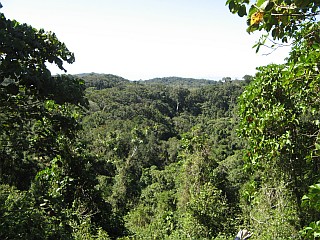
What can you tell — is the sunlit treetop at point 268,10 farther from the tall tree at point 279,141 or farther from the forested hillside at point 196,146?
the tall tree at point 279,141

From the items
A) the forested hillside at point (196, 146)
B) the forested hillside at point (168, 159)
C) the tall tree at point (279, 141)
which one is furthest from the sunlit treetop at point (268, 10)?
the forested hillside at point (168, 159)

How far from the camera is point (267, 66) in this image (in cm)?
418

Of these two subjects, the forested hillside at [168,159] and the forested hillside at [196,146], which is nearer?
the forested hillside at [196,146]

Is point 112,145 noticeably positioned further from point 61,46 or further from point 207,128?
point 61,46

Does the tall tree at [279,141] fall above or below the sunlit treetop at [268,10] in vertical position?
below

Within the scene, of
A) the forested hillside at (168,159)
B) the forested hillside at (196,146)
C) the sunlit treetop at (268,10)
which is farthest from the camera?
the forested hillside at (168,159)

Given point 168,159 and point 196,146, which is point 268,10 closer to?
point 196,146

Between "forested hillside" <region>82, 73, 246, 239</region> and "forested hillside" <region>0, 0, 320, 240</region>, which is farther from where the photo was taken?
"forested hillside" <region>82, 73, 246, 239</region>

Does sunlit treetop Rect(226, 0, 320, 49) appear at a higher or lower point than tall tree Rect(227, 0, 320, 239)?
higher

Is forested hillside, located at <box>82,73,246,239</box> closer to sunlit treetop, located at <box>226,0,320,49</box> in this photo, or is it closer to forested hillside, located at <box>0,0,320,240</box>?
forested hillside, located at <box>0,0,320,240</box>

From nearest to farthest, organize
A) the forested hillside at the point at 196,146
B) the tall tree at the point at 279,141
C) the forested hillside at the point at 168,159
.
Result: the forested hillside at the point at 196,146 < the tall tree at the point at 279,141 < the forested hillside at the point at 168,159

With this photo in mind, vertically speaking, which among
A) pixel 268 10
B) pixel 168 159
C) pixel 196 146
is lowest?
pixel 168 159

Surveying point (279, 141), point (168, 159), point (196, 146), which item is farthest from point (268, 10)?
point (168, 159)

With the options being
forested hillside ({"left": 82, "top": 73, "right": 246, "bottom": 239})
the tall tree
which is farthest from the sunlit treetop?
forested hillside ({"left": 82, "top": 73, "right": 246, "bottom": 239})
